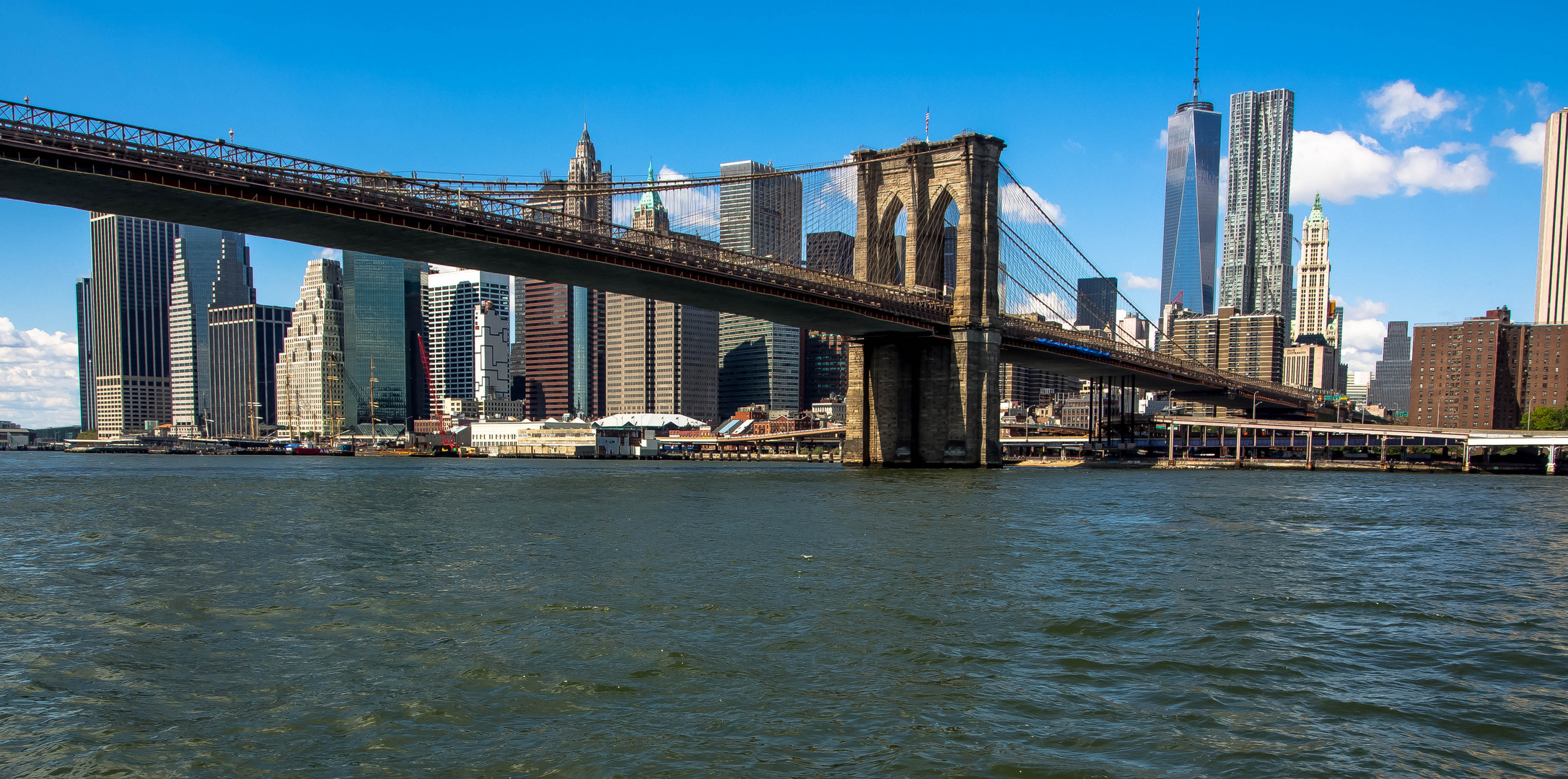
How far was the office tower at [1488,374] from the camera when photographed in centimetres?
15625

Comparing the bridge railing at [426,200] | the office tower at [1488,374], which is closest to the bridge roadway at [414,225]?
the bridge railing at [426,200]

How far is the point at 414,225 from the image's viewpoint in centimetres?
4547

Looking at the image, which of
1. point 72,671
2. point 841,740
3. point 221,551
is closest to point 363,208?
point 221,551

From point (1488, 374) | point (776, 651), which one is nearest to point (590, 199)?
point (776, 651)

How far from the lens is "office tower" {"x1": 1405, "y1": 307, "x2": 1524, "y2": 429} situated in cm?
15625

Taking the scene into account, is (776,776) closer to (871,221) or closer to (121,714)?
(121,714)

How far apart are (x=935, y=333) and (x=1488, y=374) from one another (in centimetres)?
13669

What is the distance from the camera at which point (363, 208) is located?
4372 cm

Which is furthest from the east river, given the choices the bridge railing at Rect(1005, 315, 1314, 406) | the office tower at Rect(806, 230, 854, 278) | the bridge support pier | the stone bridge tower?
the office tower at Rect(806, 230, 854, 278)

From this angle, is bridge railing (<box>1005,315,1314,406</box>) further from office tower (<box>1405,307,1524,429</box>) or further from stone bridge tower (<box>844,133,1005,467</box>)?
office tower (<box>1405,307,1524,429</box>)

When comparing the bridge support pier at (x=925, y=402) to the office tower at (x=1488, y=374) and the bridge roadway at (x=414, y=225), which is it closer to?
the bridge roadway at (x=414, y=225)

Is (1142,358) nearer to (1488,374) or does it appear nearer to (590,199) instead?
(590,199)

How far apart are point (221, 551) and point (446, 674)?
13681mm

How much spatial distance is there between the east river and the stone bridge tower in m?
39.5
